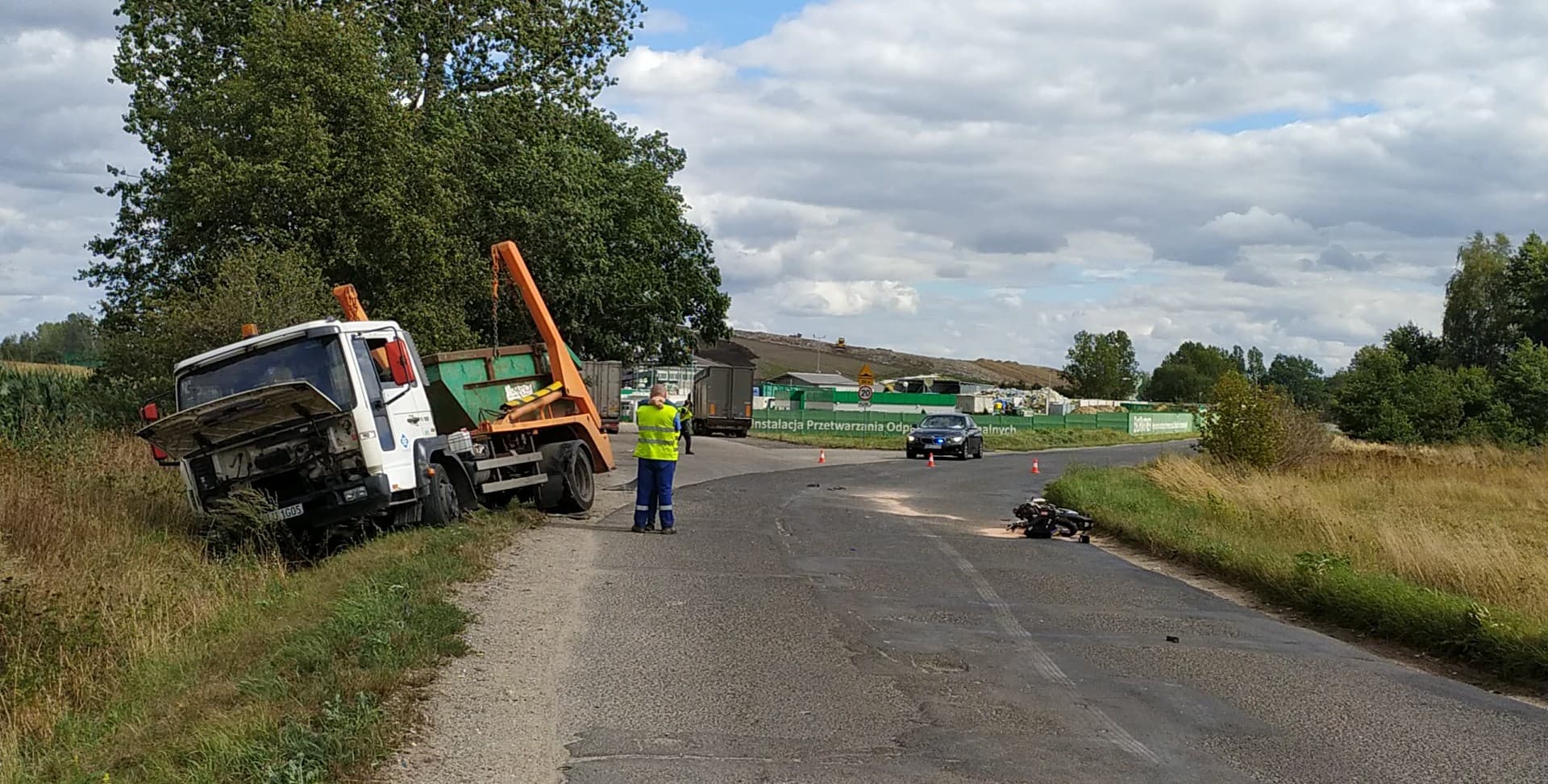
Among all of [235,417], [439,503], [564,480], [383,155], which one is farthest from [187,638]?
[383,155]

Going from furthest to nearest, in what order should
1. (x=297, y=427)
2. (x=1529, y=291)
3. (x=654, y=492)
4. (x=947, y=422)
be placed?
(x=1529, y=291) → (x=947, y=422) → (x=654, y=492) → (x=297, y=427)

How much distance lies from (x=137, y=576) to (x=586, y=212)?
23482 mm

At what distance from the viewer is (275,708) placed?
256 inches

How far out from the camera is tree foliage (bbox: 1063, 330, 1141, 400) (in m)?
133

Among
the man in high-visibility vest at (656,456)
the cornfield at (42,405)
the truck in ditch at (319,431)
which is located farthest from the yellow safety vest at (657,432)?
the cornfield at (42,405)

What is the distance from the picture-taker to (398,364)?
521 inches

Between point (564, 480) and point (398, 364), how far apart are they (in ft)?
12.3

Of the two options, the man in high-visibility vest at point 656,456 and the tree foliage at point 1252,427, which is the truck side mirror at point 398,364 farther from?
the tree foliage at point 1252,427

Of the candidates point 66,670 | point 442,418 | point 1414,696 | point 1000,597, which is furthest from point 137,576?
point 1414,696

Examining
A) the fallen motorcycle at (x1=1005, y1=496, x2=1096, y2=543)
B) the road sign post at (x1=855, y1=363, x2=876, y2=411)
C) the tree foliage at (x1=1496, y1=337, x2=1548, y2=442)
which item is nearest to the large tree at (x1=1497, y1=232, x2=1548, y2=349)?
the tree foliage at (x1=1496, y1=337, x2=1548, y2=442)

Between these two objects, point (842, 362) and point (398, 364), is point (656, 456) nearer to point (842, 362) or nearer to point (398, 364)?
point (398, 364)

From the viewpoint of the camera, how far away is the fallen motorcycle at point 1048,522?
55.9 feet

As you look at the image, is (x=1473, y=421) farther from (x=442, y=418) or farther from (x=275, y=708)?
(x=275, y=708)

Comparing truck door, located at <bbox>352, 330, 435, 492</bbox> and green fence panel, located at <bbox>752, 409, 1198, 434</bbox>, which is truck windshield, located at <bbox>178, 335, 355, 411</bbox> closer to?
truck door, located at <bbox>352, 330, 435, 492</bbox>
